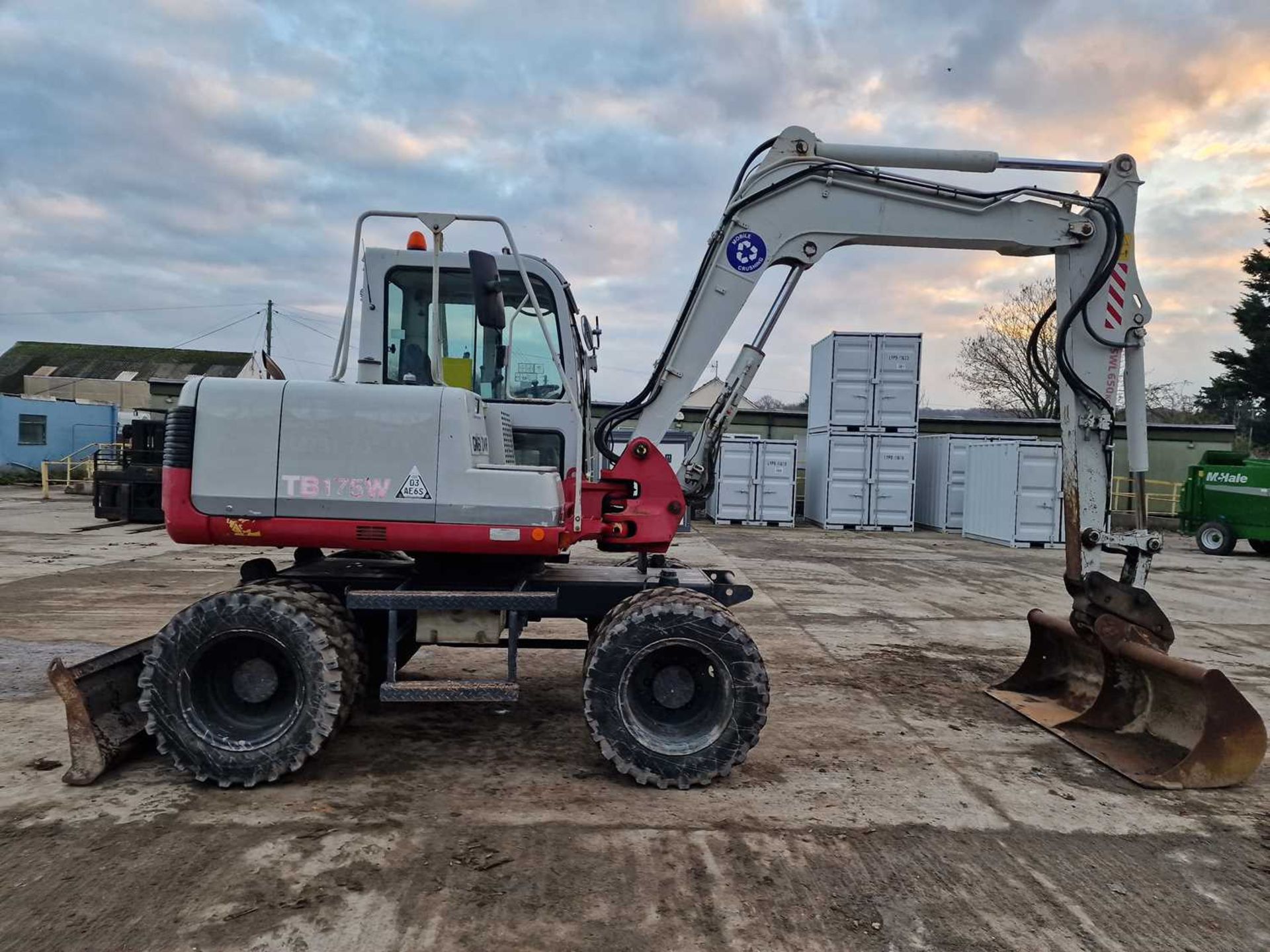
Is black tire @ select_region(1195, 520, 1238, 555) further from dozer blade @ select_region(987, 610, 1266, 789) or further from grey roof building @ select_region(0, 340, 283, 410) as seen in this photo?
grey roof building @ select_region(0, 340, 283, 410)

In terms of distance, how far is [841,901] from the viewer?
3355 millimetres

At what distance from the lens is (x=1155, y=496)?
82.7ft

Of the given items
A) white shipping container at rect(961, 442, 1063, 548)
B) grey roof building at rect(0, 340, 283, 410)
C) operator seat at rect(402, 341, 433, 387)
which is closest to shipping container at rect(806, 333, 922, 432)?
white shipping container at rect(961, 442, 1063, 548)

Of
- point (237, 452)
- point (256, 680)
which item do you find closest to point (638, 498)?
point (237, 452)

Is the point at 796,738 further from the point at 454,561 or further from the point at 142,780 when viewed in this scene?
the point at 142,780

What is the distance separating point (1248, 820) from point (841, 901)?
99.6 inches

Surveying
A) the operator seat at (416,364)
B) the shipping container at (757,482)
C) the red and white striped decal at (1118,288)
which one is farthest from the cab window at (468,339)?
the shipping container at (757,482)

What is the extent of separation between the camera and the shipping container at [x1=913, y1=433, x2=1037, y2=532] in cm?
2100

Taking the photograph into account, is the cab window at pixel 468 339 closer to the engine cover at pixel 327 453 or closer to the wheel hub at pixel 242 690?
the engine cover at pixel 327 453

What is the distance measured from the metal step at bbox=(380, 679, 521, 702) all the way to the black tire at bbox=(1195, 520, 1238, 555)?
748 inches

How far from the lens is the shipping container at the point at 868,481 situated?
64.8 ft

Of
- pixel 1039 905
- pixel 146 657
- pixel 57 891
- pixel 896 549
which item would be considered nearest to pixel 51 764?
pixel 146 657

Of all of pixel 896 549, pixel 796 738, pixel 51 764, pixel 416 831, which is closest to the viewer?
pixel 416 831

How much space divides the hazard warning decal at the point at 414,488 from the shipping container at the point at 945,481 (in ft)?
58.8
